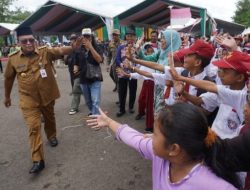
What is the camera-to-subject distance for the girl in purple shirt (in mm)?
1496

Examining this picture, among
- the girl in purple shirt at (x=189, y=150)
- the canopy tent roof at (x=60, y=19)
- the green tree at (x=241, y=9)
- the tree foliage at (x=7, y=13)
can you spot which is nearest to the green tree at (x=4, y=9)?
the tree foliage at (x=7, y=13)

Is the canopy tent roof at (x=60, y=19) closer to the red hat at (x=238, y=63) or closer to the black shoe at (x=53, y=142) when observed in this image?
the black shoe at (x=53, y=142)

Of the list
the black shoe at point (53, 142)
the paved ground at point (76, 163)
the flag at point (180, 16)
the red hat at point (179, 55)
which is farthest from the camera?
the black shoe at point (53, 142)

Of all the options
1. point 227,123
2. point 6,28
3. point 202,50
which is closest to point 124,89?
point 202,50

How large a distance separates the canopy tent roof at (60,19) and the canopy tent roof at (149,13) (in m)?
1.05

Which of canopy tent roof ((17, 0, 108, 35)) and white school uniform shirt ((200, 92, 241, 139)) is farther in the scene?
canopy tent roof ((17, 0, 108, 35))

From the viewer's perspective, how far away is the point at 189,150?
1.53 metres

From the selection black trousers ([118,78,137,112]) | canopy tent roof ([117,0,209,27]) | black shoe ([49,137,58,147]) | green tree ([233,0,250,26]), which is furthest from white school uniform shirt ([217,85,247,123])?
green tree ([233,0,250,26])

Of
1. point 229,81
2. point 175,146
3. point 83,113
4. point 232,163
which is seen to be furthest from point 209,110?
point 83,113

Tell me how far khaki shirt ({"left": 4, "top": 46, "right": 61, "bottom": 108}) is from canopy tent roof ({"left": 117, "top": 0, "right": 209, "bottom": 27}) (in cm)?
714

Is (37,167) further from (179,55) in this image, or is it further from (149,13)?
(149,13)

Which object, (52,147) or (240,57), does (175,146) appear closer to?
(240,57)

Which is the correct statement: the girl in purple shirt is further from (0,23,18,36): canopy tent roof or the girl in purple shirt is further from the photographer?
Answer: (0,23,18,36): canopy tent roof

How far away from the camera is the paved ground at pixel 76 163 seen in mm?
3693
